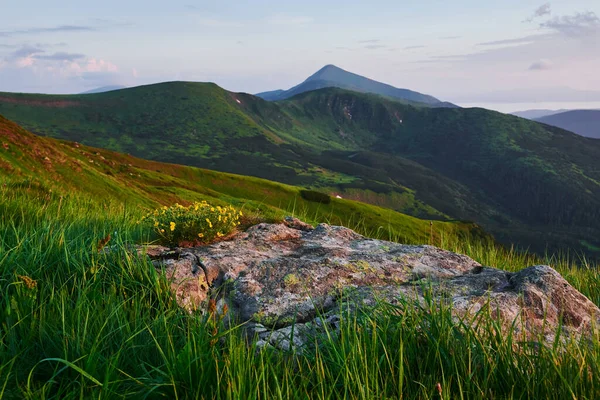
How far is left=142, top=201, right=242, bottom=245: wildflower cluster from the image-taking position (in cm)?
809

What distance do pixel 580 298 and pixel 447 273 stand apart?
189cm

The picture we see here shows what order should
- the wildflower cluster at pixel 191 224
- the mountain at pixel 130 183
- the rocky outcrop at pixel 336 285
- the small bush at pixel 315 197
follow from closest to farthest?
the rocky outcrop at pixel 336 285 → the wildflower cluster at pixel 191 224 → the mountain at pixel 130 183 → the small bush at pixel 315 197

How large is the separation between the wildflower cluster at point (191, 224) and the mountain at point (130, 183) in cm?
216

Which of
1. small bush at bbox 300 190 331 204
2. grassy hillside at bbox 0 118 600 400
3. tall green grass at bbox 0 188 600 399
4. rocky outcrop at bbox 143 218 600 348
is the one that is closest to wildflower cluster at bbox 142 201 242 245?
rocky outcrop at bbox 143 218 600 348

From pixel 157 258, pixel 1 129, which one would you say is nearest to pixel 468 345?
pixel 157 258

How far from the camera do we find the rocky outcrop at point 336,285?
5547 mm

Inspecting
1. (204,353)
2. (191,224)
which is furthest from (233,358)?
(191,224)

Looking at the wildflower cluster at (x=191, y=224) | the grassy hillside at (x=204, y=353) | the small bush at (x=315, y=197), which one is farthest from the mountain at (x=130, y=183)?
the grassy hillside at (x=204, y=353)

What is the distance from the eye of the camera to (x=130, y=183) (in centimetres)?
6450

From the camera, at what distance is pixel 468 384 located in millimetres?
3910

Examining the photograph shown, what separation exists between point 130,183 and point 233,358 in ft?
215

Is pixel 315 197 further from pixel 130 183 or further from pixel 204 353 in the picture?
pixel 204 353

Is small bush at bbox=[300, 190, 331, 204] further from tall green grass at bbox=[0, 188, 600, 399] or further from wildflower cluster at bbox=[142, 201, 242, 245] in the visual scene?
tall green grass at bbox=[0, 188, 600, 399]

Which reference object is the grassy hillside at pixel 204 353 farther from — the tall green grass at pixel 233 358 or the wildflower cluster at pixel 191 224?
the wildflower cluster at pixel 191 224
